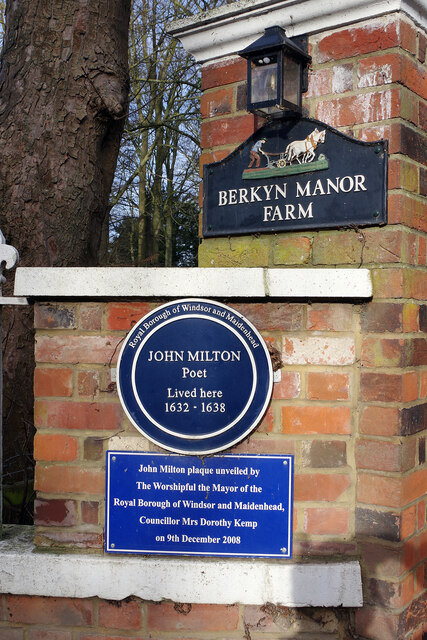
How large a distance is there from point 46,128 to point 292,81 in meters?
1.96

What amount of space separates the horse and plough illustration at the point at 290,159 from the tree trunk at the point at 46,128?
173cm

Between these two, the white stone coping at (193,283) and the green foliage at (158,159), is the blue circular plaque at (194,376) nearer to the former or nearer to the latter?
the white stone coping at (193,283)

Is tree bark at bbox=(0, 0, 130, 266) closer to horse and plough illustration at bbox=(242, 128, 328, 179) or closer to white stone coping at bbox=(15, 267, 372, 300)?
white stone coping at bbox=(15, 267, 372, 300)

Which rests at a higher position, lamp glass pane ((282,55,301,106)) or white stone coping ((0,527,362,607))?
lamp glass pane ((282,55,301,106))

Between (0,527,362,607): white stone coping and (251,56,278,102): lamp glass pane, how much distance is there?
1605 mm

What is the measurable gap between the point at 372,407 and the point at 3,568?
54.9 inches

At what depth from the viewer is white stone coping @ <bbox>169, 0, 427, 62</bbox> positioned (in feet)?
7.25

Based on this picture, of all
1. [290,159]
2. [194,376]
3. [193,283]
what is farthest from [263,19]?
[194,376]

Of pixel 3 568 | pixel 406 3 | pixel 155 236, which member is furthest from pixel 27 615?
pixel 155 236

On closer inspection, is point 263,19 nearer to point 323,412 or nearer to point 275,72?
point 275,72

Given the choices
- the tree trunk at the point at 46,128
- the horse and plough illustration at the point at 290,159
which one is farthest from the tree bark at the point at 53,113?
the horse and plough illustration at the point at 290,159

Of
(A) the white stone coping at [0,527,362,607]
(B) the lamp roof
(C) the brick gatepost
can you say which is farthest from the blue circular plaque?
(B) the lamp roof

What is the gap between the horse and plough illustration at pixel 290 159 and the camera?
229 centimetres

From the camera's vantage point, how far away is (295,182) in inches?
91.9
